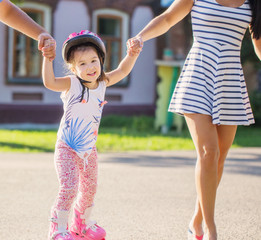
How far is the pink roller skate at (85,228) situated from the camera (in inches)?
154

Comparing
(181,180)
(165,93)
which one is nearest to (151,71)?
(165,93)

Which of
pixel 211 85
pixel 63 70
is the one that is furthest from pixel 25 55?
pixel 211 85

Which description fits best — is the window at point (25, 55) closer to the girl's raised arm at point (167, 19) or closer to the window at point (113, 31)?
the window at point (113, 31)

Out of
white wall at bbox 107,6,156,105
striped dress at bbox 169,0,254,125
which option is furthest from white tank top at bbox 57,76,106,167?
white wall at bbox 107,6,156,105

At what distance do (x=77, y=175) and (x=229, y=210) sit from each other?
6.57 feet

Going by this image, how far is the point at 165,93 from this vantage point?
13.7 meters

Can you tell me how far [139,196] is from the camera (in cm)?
585

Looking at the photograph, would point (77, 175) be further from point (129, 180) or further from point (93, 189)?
point (129, 180)

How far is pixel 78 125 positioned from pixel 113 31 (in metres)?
14.4

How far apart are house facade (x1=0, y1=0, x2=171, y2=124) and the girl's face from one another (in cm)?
1224

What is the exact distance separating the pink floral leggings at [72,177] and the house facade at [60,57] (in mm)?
12213

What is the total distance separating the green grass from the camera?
10.2 m

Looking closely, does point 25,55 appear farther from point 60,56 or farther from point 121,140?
point 121,140

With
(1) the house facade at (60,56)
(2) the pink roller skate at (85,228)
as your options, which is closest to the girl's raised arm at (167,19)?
(2) the pink roller skate at (85,228)
